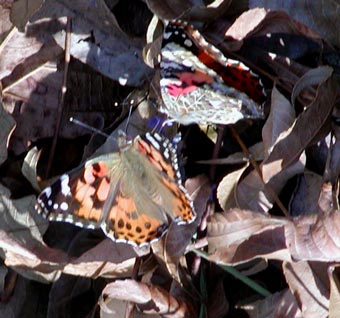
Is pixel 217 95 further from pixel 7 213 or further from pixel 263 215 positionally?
pixel 7 213

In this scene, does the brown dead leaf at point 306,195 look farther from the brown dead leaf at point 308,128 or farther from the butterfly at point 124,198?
the butterfly at point 124,198

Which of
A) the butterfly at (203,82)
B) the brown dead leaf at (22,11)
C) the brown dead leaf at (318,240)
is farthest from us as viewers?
the brown dead leaf at (22,11)

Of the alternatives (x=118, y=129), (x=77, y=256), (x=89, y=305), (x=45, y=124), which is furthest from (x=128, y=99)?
(x=89, y=305)

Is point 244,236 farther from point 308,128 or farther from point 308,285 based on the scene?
point 308,128

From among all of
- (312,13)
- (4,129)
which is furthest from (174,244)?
(312,13)

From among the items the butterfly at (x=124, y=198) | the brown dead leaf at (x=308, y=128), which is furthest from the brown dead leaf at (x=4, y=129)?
the brown dead leaf at (x=308, y=128)

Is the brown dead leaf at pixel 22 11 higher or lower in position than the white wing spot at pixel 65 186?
higher

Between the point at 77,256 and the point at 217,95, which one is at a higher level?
the point at 217,95
